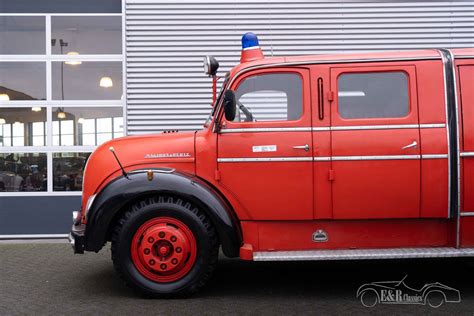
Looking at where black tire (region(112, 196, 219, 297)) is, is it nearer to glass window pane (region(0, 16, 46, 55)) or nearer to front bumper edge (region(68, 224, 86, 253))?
front bumper edge (region(68, 224, 86, 253))

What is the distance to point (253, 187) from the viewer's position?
473cm

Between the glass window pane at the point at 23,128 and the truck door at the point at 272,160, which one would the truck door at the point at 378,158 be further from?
the glass window pane at the point at 23,128

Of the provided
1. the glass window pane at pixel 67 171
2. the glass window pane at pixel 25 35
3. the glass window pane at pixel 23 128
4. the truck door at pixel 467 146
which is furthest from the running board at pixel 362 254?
the glass window pane at pixel 25 35

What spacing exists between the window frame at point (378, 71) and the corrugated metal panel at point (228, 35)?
3562 millimetres

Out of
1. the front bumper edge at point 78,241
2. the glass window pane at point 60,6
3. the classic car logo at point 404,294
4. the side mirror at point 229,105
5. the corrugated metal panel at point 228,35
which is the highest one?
the glass window pane at point 60,6

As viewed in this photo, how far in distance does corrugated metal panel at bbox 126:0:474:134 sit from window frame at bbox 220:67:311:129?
3.42 meters

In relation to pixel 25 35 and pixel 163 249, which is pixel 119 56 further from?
pixel 163 249

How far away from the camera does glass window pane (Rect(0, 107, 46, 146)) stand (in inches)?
323

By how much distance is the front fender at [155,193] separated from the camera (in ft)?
15.1

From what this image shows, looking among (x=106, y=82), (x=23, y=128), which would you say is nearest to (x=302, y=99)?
(x=106, y=82)

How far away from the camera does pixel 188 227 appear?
15.4 ft

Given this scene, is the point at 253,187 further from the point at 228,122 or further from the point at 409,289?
the point at 409,289

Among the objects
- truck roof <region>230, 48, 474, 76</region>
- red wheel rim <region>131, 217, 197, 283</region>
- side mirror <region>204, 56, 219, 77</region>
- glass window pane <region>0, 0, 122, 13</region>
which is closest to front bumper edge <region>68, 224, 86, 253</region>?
red wheel rim <region>131, 217, 197, 283</region>

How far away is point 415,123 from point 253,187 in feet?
5.53
